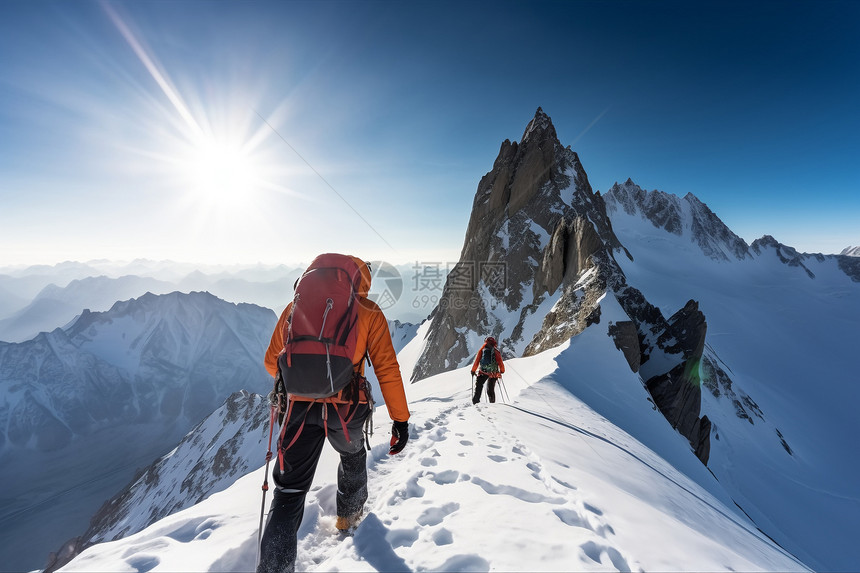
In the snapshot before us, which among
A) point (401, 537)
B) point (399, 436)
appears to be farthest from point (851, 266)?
point (401, 537)

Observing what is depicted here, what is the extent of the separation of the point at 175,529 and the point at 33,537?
20660cm

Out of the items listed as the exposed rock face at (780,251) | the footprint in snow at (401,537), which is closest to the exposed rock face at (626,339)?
the footprint in snow at (401,537)

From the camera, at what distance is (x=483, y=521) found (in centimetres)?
349

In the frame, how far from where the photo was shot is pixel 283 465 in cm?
342

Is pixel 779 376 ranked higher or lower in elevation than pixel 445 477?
lower

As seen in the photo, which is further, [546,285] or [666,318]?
[666,318]

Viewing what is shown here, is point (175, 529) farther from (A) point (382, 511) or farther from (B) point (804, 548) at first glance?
(B) point (804, 548)

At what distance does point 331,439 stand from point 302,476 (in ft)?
1.55

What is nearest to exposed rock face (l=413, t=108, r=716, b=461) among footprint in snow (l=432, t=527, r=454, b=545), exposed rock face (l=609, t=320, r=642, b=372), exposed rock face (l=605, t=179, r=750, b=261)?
exposed rock face (l=609, t=320, r=642, b=372)

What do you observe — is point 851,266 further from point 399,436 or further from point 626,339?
point 399,436

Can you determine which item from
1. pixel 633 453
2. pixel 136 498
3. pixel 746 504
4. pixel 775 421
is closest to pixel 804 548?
pixel 746 504

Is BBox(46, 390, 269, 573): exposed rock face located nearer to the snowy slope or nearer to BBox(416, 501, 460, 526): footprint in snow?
the snowy slope

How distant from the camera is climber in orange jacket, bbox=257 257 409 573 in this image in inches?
127

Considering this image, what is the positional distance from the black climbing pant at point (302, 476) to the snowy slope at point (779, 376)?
33205 millimetres
